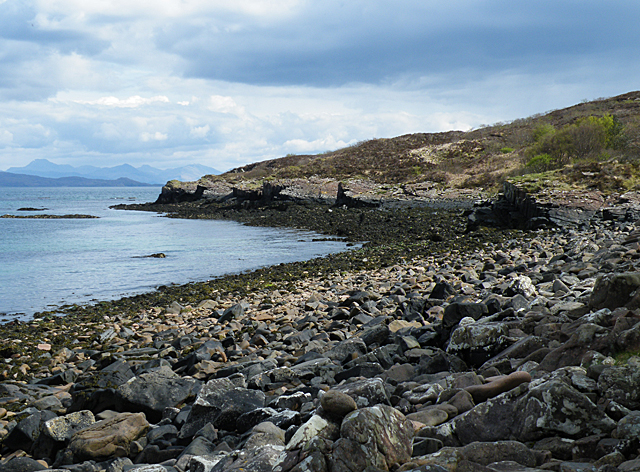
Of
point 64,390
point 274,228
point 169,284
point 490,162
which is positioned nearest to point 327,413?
point 64,390

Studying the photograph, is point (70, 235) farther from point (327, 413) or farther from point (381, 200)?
point (327, 413)

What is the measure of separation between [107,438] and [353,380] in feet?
8.80

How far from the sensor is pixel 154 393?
595 centimetres

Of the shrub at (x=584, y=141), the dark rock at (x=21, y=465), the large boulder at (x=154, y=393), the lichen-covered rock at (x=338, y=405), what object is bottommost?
the dark rock at (x=21, y=465)

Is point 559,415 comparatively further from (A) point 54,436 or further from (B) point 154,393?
(A) point 54,436

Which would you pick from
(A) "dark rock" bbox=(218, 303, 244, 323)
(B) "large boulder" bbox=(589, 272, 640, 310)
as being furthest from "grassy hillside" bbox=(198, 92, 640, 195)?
(B) "large boulder" bbox=(589, 272, 640, 310)

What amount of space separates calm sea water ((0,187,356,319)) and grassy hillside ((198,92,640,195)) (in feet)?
57.2

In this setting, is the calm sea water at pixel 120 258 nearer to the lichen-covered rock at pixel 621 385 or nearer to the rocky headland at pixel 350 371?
the rocky headland at pixel 350 371

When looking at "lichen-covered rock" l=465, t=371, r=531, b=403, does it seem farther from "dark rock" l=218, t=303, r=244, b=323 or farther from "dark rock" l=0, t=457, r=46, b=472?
"dark rock" l=218, t=303, r=244, b=323

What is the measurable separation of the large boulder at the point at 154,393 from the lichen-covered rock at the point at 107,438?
2.18ft

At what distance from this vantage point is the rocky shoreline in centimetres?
300

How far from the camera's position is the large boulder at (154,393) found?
5.78 m

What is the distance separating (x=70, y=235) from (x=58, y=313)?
88.0 feet

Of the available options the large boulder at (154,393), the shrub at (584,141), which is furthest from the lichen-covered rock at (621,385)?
the shrub at (584,141)
